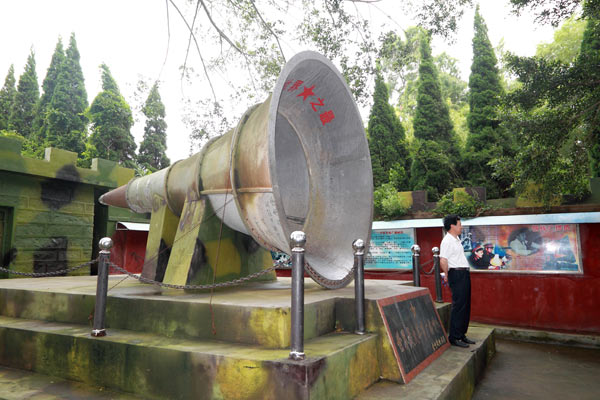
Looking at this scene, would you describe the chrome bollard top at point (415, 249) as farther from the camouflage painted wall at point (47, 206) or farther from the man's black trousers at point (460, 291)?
the camouflage painted wall at point (47, 206)

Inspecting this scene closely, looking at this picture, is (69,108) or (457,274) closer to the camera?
(457,274)

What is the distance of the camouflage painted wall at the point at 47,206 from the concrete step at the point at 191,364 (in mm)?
5285

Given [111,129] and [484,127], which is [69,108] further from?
[484,127]

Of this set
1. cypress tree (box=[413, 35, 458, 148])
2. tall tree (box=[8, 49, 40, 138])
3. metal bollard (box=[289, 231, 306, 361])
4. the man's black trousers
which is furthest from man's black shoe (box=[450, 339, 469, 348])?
tall tree (box=[8, 49, 40, 138])

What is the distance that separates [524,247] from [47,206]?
34.5 ft

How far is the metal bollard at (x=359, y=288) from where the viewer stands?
3.33 m

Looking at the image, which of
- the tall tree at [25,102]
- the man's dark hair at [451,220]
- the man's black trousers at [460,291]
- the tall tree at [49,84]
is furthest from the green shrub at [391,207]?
the tall tree at [25,102]

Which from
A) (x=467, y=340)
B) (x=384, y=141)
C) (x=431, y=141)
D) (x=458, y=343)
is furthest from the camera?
(x=384, y=141)

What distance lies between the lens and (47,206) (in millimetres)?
8680

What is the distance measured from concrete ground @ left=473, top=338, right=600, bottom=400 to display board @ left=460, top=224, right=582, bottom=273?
58.9 inches

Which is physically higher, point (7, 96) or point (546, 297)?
point (7, 96)

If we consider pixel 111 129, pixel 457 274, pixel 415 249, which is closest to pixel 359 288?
pixel 457 274

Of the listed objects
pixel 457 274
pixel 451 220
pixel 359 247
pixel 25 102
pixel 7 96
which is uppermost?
pixel 7 96

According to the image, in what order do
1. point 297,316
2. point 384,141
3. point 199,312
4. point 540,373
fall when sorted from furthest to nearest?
point 384,141, point 540,373, point 199,312, point 297,316
